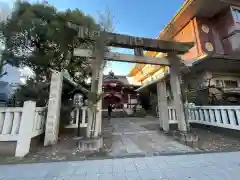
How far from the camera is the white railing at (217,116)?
442 cm

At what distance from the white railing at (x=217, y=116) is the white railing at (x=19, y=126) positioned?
6138 mm

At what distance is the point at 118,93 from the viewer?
46.1ft

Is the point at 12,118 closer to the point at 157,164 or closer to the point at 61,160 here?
the point at 61,160

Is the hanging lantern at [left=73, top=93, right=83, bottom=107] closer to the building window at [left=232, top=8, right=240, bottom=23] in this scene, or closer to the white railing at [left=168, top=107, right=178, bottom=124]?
the white railing at [left=168, top=107, right=178, bottom=124]

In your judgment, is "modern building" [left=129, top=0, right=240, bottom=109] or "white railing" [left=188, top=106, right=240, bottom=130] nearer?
"white railing" [left=188, top=106, right=240, bottom=130]

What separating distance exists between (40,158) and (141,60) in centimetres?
390

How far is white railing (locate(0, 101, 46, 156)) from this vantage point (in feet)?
10.3

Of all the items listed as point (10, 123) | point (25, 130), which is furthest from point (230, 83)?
point (10, 123)

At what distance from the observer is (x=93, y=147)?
3430mm

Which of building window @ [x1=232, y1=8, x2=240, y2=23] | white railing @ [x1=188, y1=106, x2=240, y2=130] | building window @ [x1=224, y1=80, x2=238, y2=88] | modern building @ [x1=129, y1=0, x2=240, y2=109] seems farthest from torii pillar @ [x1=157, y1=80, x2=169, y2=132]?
building window @ [x1=232, y1=8, x2=240, y2=23]

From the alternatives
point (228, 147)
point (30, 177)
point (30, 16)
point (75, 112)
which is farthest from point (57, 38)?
point (228, 147)

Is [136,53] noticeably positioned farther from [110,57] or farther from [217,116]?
[217,116]

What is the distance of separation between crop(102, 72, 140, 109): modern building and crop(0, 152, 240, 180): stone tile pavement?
1061 centimetres

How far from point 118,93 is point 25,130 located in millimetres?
11101
